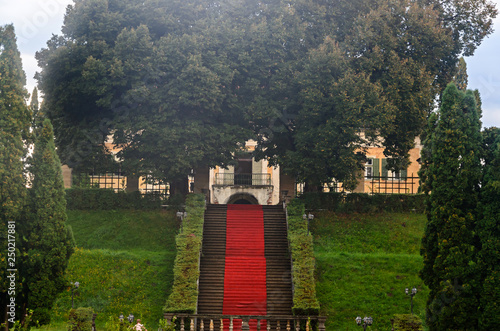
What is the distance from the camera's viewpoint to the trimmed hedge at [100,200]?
3809 cm

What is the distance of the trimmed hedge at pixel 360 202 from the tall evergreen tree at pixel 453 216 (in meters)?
12.7

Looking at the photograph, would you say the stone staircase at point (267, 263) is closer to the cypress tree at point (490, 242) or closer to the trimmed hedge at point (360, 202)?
the trimmed hedge at point (360, 202)

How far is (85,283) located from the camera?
95.8ft

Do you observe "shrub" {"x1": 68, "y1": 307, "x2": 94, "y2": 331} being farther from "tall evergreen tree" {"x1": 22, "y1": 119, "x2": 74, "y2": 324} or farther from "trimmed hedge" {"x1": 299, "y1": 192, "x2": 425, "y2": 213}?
"trimmed hedge" {"x1": 299, "y1": 192, "x2": 425, "y2": 213}

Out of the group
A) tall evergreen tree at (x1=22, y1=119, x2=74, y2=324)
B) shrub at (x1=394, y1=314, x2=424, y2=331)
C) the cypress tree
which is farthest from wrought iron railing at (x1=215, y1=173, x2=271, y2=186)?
the cypress tree

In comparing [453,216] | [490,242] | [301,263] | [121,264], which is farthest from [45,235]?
[490,242]

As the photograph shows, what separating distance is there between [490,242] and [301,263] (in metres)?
9.61

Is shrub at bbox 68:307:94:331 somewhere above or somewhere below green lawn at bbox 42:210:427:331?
below

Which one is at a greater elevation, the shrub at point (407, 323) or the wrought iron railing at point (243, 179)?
the wrought iron railing at point (243, 179)

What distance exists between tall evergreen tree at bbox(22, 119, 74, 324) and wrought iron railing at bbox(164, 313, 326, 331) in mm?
4804

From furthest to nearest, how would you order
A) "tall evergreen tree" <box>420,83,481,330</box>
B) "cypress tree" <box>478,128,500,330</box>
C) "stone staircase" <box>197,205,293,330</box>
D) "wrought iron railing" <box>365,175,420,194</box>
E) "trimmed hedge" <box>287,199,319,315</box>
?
1. "wrought iron railing" <box>365,175,420,194</box>
2. "stone staircase" <box>197,205,293,330</box>
3. "trimmed hedge" <box>287,199,319,315</box>
4. "tall evergreen tree" <box>420,83,481,330</box>
5. "cypress tree" <box>478,128,500,330</box>

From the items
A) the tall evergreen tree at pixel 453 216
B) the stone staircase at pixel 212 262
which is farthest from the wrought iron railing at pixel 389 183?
the tall evergreen tree at pixel 453 216

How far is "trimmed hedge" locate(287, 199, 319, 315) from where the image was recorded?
26203mm

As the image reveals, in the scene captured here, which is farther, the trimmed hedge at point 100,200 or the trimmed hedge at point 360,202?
the trimmed hedge at point 100,200
